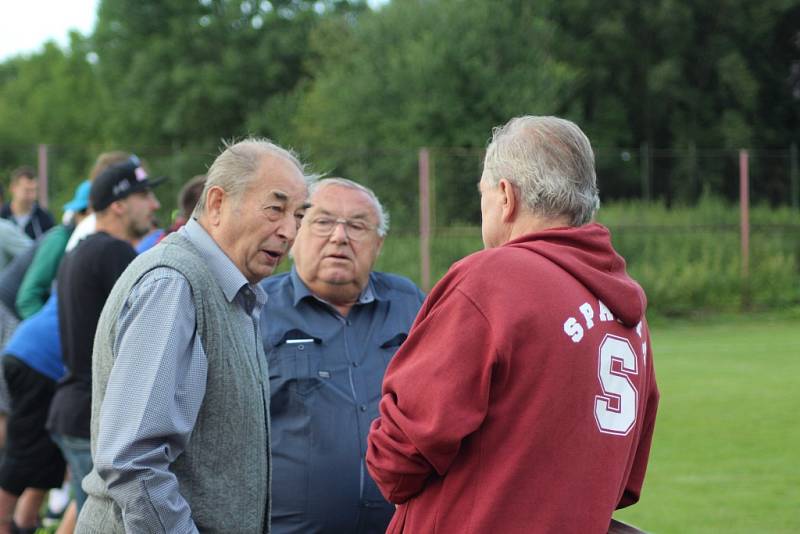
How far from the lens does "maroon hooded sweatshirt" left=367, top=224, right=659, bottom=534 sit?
242 cm

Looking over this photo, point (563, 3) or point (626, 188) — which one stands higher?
point (563, 3)

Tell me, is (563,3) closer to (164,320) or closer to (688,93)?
(688,93)

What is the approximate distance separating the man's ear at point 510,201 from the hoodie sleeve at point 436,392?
0.31m

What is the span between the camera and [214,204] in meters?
2.96

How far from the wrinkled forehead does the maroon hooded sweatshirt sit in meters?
1.78

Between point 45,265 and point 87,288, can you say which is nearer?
point 87,288

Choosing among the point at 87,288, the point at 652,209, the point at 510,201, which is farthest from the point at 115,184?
the point at 652,209

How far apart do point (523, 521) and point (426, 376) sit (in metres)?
0.40

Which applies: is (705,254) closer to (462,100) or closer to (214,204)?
(462,100)

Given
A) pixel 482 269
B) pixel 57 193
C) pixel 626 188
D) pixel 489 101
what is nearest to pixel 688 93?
pixel 489 101

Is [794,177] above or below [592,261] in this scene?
below

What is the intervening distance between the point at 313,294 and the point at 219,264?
→ 125cm

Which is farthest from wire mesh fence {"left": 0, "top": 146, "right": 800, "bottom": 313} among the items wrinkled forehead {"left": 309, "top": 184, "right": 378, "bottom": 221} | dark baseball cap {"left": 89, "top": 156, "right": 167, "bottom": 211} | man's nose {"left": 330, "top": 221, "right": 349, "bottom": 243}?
man's nose {"left": 330, "top": 221, "right": 349, "bottom": 243}

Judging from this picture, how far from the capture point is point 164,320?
104 inches
